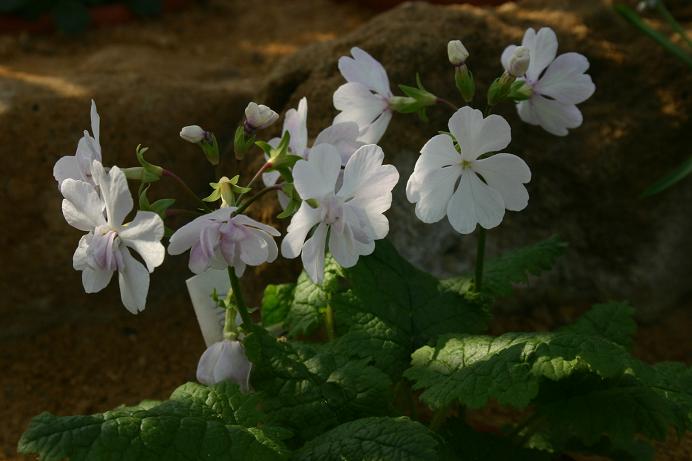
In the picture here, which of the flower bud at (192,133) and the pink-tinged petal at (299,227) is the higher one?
the flower bud at (192,133)

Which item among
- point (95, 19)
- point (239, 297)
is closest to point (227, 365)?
point (239, 297)

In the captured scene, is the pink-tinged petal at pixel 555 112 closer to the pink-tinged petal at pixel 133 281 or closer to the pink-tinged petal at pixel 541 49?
the pink-tinged petal at pixel 541 49

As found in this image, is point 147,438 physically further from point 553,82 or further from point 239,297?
point 553,82

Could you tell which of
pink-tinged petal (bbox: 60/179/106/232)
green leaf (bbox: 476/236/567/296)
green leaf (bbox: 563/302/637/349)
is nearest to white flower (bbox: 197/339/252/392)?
pink-tinged petal (bbox: 60/179/106/232)

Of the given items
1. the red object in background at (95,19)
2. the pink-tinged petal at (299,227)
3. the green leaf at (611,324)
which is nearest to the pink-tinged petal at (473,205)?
the pink-tinged petal at (299,227)

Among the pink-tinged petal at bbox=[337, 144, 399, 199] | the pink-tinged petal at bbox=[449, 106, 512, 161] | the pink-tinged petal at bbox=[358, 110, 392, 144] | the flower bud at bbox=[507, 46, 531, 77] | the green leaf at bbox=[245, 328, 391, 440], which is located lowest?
the green leaf at bbox=[245, 328, 391, 440]

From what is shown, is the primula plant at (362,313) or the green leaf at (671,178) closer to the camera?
the primula plant at (362,313)

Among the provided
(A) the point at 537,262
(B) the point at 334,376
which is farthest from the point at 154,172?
(A) the point at 537,262

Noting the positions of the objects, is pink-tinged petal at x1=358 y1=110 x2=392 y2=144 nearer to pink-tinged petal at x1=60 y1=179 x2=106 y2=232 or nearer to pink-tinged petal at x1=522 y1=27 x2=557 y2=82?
pink-tinged petal at x1=522 y1=27 x2=557 y2=82
